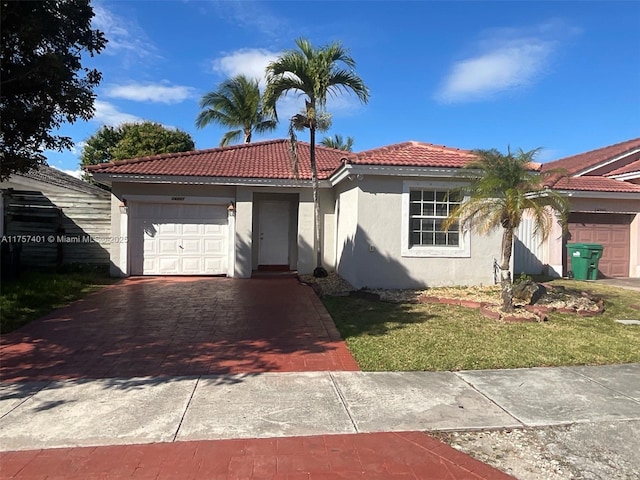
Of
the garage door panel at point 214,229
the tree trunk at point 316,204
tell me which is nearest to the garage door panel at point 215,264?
the garage door panel at point 214,229

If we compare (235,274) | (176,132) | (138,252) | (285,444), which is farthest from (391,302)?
(176,132)

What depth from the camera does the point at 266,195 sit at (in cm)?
1539

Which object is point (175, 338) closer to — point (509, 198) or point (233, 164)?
point (509, 198)

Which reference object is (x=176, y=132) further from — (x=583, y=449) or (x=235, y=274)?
(x=583, y=449)

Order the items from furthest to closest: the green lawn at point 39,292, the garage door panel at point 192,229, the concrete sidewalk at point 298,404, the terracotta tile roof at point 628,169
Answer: the terracotta tile roof at point 628,169
the garage door panel at point 192,229
the green lawn at point 39,292
the concrete sidewalk at point 298,404

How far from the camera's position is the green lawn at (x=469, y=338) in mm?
5793

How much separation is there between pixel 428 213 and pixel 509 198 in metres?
3.25

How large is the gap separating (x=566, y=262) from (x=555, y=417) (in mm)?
12474

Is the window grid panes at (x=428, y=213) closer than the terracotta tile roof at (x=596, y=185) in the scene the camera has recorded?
Yes

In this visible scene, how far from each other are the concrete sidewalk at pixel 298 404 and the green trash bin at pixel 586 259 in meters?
9.84

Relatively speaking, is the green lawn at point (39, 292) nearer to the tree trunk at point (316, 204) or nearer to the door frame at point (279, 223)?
the door frame at point (279, 223)

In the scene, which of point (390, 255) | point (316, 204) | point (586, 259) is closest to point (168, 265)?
point (316, 204)

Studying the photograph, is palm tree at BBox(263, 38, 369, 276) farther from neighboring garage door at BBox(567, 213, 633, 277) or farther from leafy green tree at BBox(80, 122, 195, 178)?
leafy green tree at BBox(80, 122, 195, 178)

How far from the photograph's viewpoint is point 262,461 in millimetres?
3361
